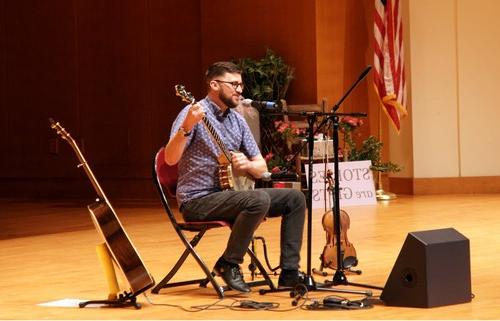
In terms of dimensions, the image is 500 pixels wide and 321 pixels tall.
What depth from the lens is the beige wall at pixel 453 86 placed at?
12.5m

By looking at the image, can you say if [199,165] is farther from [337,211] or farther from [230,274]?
[337,211]

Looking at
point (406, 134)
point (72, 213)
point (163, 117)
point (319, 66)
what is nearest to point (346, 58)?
point (319, 66)

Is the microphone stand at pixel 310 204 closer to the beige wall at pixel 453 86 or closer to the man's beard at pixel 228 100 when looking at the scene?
the man's beard at pixel 228 100

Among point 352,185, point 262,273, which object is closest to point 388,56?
point 352,185

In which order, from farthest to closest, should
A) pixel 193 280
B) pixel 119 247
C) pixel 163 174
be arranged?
1. pixel 193 280
2. pixel 163 174
3. pixel 119 247

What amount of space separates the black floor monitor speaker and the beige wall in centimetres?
782

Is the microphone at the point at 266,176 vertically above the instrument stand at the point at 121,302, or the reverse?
the microphone at the point at 266,176

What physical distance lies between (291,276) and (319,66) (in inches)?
277

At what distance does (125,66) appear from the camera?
13.6 m

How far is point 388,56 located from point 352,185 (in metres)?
2.07

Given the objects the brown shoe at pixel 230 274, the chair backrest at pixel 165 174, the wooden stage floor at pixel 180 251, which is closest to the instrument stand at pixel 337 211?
the wooden stage floor at pixel 180 251

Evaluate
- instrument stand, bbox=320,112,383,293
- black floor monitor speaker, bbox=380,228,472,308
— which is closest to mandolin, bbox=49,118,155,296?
instrument stand, bbox=320,112,383,293

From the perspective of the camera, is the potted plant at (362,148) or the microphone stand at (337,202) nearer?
the microphone stand at (337,202)

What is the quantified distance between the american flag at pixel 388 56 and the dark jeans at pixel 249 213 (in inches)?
275
